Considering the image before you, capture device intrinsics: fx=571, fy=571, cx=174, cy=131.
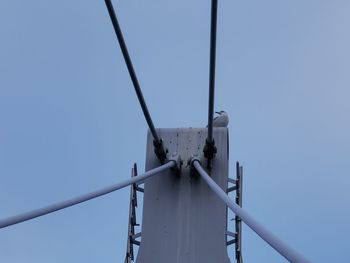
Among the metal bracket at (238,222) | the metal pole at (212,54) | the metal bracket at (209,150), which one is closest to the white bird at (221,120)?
the metal bracket at (238,222)

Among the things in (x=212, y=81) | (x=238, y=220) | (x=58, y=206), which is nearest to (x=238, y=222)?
(x=238, y=220)

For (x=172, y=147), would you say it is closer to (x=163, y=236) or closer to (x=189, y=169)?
(x=189, y=169)

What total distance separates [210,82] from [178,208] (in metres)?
1.53

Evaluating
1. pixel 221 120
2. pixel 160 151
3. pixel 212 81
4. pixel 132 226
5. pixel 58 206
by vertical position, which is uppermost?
pixel 212 81

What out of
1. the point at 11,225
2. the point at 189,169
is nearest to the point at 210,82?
the point at 189,169

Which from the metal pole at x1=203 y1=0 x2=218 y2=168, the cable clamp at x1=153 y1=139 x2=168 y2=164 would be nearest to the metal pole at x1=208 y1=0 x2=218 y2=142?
the metal pole at x1=203 y1=0 x2=218 y2=168

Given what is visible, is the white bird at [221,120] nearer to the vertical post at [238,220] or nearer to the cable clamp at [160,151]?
the vertical post at [238,220]

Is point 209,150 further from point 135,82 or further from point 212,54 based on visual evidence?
point 212,54

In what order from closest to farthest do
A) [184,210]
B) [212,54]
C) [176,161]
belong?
[212,54], [184,210], [176,161]

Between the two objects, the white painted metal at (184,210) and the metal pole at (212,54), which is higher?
the metal pole at (212,54)

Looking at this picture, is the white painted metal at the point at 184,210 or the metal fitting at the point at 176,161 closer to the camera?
the white painted metal at the point at 184,210

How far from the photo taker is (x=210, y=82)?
513 centimetres

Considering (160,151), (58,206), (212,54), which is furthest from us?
(160,151)

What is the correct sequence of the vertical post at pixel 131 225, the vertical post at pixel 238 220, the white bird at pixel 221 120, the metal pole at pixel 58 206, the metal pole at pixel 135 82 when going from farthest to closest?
the white bird at pixel 221 120
the vertical post at pixel 238 220
the vertical post at pixel 131 225
the metal pole at pixel 135 82
the metal pole at pixel 58 206
